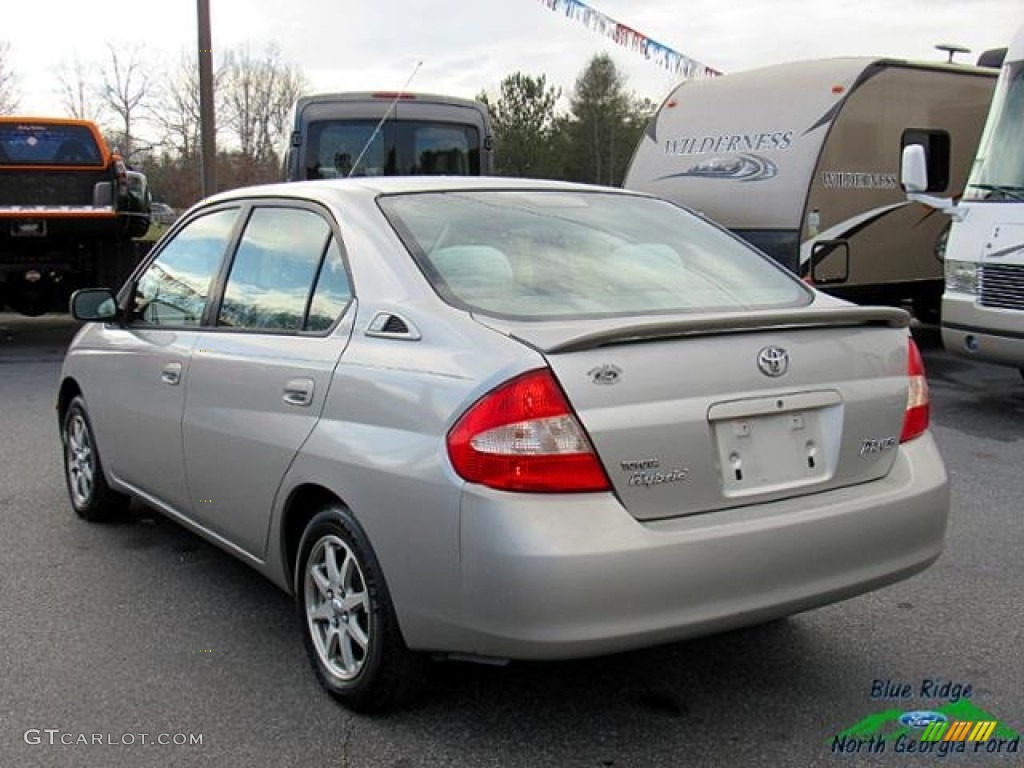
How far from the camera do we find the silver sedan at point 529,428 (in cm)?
268

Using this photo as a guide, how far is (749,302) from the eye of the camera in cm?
339

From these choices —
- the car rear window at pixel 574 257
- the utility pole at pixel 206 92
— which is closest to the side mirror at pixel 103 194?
the utility pole at pixel 206 92

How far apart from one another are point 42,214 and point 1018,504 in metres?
10.4

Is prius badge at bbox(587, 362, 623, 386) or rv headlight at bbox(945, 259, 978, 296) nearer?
prius badge at bbox(587, 362, 623, 386)

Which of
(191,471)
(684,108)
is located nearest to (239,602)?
(191,471)

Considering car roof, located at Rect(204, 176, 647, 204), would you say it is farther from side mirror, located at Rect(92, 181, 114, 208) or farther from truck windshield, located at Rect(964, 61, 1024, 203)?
side mirror, located at Rect(92, 181, 114, 208)

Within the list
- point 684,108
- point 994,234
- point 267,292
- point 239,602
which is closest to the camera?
point 267,292

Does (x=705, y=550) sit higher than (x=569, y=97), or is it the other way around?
(x=569, y=97)

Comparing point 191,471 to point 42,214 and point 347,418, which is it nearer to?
point 347,418

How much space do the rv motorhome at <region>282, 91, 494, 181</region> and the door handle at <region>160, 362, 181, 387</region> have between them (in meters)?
7.84

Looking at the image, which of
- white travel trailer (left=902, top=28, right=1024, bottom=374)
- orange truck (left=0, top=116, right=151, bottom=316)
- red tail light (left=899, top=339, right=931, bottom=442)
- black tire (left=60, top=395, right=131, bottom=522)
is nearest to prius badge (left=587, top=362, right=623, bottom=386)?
red tail light (left=899, top=339, right=931, bottom=442)

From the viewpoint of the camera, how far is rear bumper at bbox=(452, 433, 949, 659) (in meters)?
2.62

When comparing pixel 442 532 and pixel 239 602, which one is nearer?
pixel 442 532

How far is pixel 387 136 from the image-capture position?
12055mm
